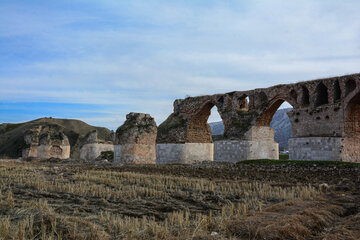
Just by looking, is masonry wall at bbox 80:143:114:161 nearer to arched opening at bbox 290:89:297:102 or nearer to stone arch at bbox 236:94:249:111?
stone arch at bbox 236:94:249:111

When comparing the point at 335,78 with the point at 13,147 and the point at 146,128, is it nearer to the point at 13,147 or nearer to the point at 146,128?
the point at 146,128

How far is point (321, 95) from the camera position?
2145 centimetres

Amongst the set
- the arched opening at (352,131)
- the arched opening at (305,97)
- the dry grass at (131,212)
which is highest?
the arched opening at (305,97)

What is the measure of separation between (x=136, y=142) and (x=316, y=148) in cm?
1159

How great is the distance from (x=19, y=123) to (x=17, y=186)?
2718 inches

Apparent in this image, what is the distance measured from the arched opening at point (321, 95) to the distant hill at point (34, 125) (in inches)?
1494

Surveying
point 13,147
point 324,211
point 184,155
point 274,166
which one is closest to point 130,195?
point 324,211

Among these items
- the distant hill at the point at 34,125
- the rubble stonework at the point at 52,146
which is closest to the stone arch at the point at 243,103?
the rubble stonework at the point at 52,146

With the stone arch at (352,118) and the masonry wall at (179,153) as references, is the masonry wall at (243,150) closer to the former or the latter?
the masonry wall at (179,153)

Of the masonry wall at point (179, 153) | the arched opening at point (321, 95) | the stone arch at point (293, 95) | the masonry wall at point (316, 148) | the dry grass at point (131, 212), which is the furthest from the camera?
the masonry wall at point (179, 153)

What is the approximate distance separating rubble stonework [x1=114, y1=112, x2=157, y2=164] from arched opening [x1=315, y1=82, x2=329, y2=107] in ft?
36.4

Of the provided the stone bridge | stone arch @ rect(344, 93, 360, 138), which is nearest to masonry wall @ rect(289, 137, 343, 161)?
the stone bridge

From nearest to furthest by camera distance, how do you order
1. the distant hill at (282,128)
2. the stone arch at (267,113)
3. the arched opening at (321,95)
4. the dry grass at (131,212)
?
the dry grass at (131,212) → the arched opening at (321,95) → the stone arch at (267,113) → the distant hill at (282,128)

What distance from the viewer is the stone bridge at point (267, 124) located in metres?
19.3
